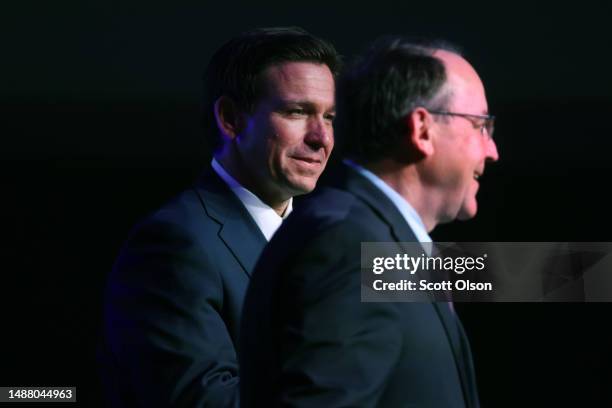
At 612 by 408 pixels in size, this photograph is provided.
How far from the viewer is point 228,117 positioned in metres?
2.27

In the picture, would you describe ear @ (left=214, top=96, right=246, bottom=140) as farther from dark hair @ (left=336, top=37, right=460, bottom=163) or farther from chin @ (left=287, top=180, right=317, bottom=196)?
dark hair @ (left=336, top=37, right=460, bottom=163)

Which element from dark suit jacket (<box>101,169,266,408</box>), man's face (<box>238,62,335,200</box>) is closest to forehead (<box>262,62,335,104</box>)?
man's face (<box>238,62,335,200</box>)

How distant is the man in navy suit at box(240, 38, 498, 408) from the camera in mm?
1319

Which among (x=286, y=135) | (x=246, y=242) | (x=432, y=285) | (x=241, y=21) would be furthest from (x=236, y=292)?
(x=241, y=21)

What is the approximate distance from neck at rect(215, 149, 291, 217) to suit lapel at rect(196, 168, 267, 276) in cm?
4

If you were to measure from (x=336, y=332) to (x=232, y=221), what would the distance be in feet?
2.57

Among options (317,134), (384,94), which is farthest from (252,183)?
(384,94)

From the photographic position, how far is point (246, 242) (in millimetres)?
2068

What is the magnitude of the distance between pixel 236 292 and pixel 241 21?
159cm

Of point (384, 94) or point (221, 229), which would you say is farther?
point (221, 229)

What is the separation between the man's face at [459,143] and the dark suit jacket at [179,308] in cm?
49

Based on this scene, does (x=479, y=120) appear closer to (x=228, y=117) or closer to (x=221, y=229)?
(x=221, y=229)

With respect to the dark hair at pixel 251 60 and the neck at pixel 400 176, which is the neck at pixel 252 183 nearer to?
the dark hair at pixel 251 60

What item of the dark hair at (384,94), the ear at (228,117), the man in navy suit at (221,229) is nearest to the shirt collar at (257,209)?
the man in navy suit at (221,229)
